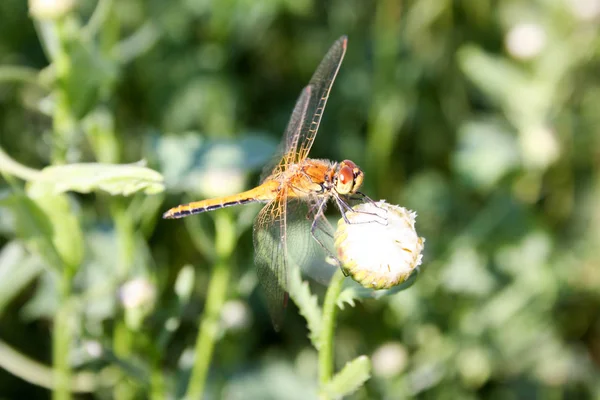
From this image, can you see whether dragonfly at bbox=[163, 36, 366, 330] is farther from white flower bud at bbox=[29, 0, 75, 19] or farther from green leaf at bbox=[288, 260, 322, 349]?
white flower bud at bbox=[29, 0, 75, 19]

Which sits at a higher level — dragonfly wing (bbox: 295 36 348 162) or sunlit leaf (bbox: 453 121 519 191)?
sunlit leaf (bbox: 453 121 519 191)

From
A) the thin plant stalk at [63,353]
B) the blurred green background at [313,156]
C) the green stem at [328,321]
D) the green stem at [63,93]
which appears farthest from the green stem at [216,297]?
the green stem at [328,321]

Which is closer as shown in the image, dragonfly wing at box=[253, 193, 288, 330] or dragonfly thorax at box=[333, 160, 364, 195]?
dragonfly wing at box=[253, 193, 288, 330]

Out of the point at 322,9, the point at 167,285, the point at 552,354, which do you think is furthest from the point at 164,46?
the point at 552,354

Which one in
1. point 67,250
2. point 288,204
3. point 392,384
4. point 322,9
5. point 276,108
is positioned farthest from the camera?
point 322,9

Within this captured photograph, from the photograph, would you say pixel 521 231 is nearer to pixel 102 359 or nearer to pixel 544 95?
pixel 544 95

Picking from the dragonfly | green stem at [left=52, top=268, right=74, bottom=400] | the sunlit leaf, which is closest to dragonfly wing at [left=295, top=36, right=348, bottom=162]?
the dragonfly

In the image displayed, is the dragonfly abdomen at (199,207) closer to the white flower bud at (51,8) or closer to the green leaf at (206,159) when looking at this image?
the green leaf at (206,159)
